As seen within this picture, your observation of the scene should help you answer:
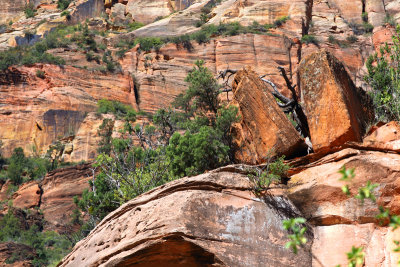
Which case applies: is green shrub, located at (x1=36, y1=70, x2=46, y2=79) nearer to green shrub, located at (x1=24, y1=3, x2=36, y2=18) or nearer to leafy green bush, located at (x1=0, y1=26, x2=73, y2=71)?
leafy green bush, located at (x1=0, y1=26, x2=73, y2=71)

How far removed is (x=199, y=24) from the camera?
56.2 meters

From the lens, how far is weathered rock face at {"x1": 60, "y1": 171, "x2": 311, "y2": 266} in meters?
9.21

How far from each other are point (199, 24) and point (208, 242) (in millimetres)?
48988

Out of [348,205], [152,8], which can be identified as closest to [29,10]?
[152,8]

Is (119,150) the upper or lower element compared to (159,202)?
lower

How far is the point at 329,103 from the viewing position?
38.2 ft

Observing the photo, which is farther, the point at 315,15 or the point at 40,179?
the point at 315,15

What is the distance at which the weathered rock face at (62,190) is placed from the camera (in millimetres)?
34562

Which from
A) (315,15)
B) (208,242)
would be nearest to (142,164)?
(208,242)

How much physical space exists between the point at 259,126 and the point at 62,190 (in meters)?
26.1

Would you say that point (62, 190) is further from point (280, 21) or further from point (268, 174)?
point (280, 21)

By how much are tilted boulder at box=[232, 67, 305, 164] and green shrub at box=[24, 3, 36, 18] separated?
7120cm

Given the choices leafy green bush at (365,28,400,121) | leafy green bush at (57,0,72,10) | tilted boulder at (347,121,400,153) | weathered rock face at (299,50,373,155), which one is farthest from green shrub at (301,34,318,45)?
tilted boulder at (347,121,400,153)

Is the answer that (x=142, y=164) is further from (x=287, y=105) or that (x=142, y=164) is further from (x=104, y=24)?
(x=104, y=24)
